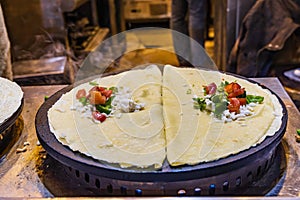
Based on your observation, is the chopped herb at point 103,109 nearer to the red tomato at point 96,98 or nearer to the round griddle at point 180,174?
the red tomato at point 96,98

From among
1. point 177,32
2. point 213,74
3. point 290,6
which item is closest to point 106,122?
point 213,74

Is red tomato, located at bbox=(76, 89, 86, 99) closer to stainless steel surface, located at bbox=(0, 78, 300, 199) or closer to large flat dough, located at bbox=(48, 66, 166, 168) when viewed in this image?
large flat dough, located at bbox=(48, 66, 166, 168)

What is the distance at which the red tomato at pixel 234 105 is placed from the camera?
4.15 feet

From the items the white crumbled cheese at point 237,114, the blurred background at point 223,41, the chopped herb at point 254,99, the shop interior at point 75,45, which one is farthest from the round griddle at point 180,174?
the blurred background at point 223,41

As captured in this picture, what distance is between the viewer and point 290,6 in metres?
2.55

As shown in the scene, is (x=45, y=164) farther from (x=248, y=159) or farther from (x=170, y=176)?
(x=248, y=159)

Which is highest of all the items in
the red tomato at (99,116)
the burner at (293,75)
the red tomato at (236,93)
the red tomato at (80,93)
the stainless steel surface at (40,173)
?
the red tomato at (236,93)

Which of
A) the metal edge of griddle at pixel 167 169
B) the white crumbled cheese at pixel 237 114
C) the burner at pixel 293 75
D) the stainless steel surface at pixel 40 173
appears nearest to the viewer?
the metal edge of griddle at pixel 167 169

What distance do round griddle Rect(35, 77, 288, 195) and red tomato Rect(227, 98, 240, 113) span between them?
0.60 feet

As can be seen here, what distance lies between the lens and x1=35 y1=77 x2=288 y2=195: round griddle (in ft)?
3.26

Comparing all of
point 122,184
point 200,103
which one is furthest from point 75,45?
point 122,184

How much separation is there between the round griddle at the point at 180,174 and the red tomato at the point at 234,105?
18 centimetres

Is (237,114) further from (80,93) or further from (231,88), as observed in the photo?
(80,93)

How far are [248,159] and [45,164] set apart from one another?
65 cm
